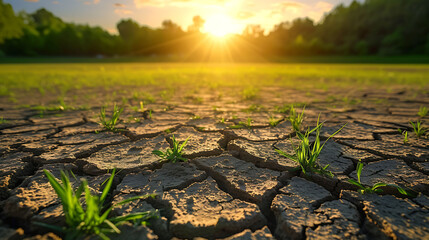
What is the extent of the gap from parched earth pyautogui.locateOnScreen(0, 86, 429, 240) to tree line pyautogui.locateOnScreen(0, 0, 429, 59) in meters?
26.6

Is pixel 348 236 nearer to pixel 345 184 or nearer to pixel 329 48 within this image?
pixel 345 184

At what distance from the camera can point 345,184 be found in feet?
3.85

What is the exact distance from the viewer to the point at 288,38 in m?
35.8

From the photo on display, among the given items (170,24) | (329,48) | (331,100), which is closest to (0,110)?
(331,100)

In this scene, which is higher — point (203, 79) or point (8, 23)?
point (8, 23)

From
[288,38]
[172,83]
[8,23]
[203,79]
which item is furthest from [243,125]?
[288,38]

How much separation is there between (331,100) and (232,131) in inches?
84.7

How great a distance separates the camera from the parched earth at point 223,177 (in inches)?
35.8

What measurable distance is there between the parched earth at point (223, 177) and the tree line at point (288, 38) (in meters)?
26.6

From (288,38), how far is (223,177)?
37815 millimetres

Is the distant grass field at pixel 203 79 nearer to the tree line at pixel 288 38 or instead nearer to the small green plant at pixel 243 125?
the small green plant at pixel 243 125

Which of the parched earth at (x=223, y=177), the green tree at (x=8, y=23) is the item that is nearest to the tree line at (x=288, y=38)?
the green tree at (x=8, y=23)

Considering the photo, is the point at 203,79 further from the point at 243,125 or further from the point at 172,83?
the point at 243,125

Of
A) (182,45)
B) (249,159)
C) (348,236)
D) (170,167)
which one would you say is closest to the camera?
(348,236)
